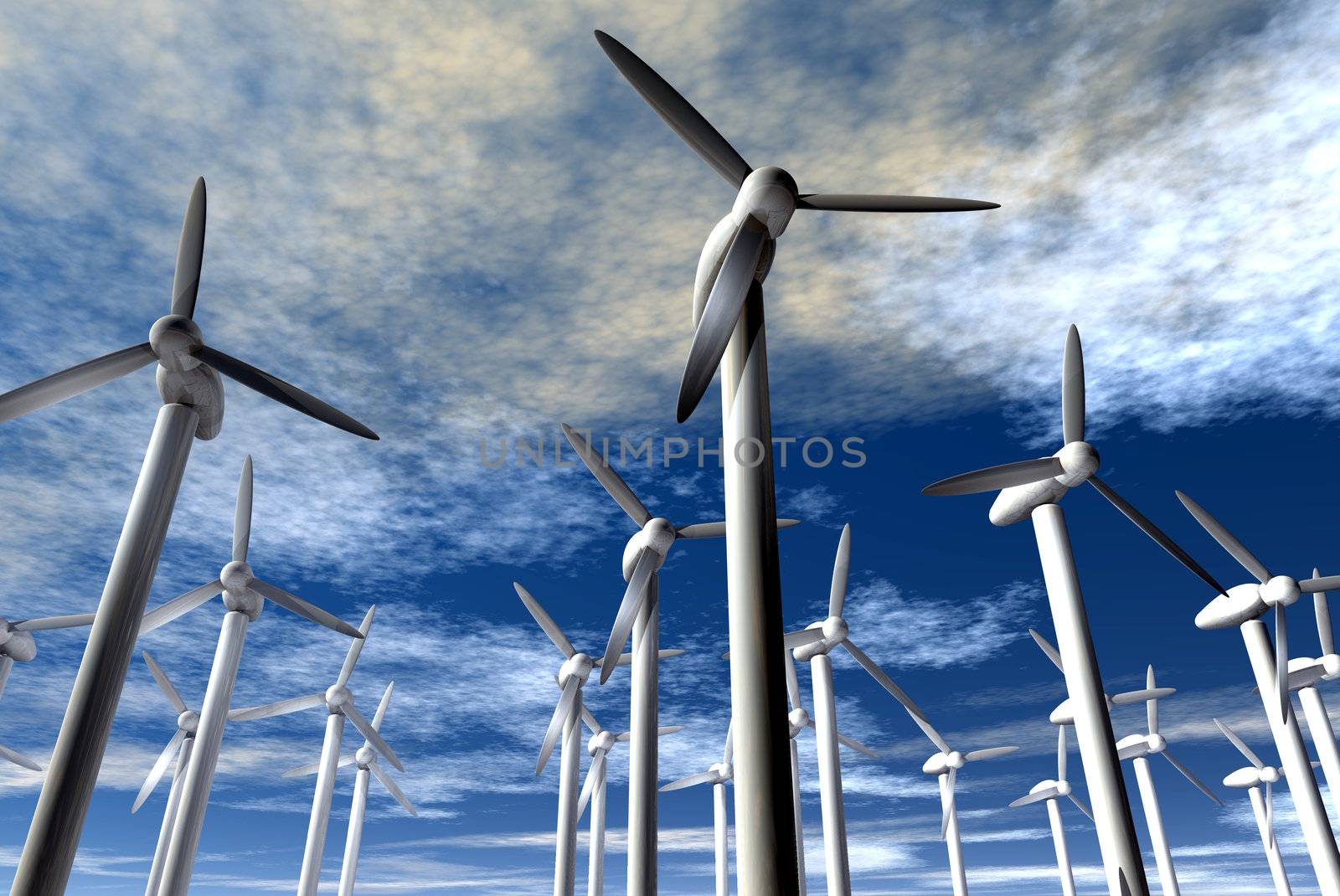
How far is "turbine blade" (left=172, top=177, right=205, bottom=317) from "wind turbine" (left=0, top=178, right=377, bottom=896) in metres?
0.03

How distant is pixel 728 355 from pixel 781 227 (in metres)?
3.76

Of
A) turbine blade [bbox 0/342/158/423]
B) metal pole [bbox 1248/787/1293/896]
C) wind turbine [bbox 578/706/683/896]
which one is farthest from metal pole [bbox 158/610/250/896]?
metal pole [bbox 1248/787/1293/896]

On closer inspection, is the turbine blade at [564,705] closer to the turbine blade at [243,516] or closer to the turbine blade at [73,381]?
the turbine blade at [243,516]

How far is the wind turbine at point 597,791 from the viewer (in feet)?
186

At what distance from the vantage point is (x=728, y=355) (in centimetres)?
1744

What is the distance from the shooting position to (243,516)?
38.6 metres

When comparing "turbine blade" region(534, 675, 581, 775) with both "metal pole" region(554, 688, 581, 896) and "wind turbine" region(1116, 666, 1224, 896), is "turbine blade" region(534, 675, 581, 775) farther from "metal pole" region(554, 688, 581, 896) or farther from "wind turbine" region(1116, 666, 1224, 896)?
"wind turbine" region(1116, 666, 1224, 896)

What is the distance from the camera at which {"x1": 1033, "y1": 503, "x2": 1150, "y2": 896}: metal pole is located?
74.6 ft

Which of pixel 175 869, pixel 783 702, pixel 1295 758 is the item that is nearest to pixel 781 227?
pixel 783 702

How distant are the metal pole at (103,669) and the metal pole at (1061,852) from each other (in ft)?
261

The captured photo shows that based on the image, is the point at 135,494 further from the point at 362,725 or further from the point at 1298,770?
the point at 1298,770

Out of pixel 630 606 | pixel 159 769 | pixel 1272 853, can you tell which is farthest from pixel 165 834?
pixel 1272 853

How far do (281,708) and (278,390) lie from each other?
38.0m

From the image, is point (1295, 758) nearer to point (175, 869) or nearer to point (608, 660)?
point (608, 660)
